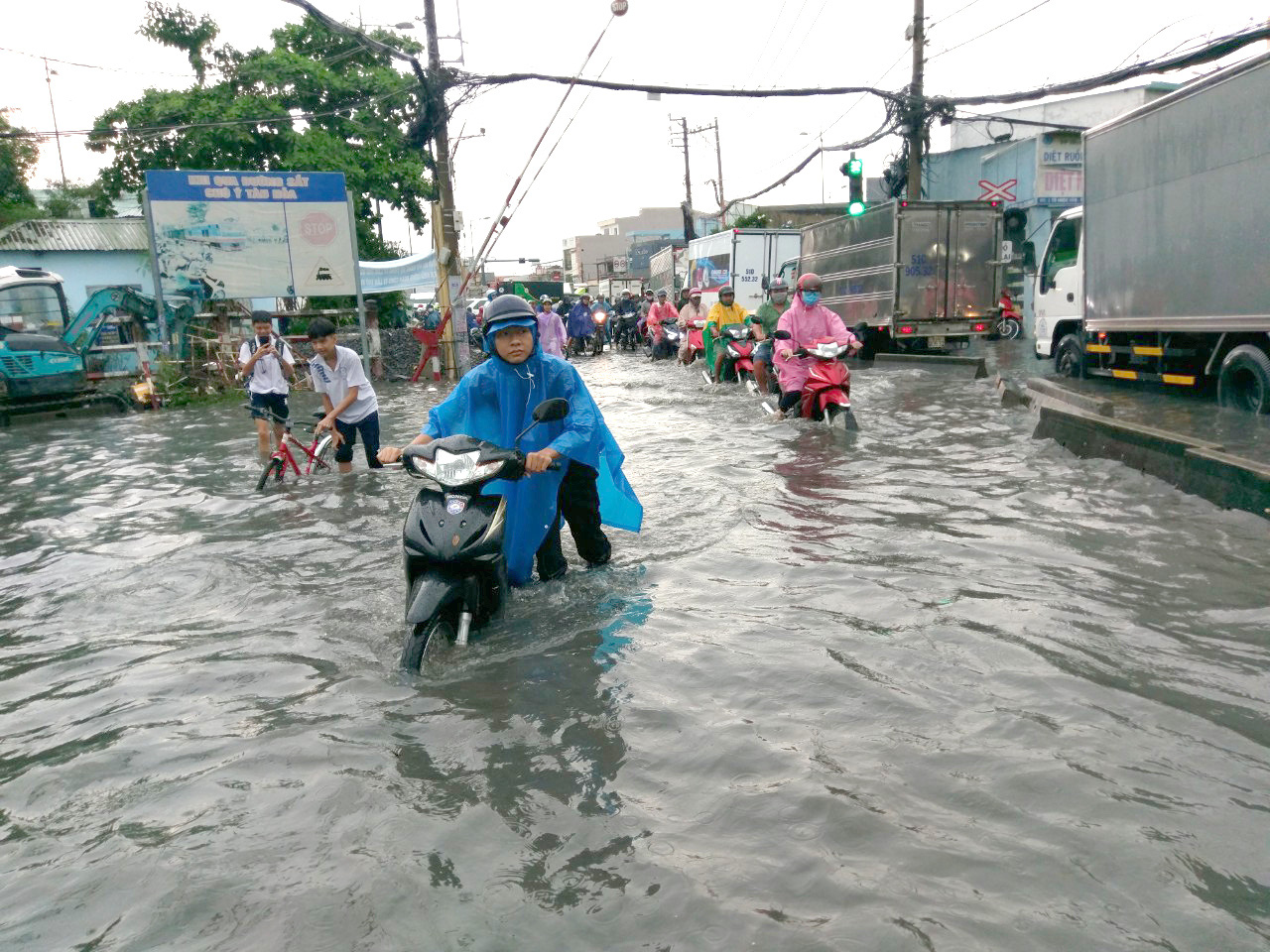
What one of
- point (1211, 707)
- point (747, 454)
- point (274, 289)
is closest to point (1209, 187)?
point (747, 454)

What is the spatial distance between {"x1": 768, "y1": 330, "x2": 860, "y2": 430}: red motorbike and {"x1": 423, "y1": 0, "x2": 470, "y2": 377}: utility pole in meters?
11.3

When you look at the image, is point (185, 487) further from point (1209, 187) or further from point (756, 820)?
point (1209, 187)

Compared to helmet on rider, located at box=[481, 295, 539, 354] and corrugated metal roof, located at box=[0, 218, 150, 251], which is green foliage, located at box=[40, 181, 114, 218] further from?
helmet on rider, located at box=[481, 295, 539, 354]

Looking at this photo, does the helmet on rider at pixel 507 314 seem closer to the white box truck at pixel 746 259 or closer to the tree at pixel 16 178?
the white box truck at pixel 746 259

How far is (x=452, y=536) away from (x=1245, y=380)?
864cm

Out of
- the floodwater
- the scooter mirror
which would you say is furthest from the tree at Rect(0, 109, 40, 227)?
the scooter mirror

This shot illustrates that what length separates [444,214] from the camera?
63.5 ft

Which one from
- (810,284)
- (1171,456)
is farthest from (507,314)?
(810,284)

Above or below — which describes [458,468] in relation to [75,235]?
below

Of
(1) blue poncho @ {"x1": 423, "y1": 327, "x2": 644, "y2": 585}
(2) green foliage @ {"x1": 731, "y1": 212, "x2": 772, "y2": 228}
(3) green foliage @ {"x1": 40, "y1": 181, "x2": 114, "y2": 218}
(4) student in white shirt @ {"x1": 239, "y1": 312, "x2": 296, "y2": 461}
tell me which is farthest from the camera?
(2) green foliage @ {"x1": 731, "y1": 212, "x2": 772, "y2": 228}

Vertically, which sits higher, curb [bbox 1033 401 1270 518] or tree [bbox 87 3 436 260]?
tree [bbox 87 3 436 260]

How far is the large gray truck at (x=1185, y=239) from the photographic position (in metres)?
8.69

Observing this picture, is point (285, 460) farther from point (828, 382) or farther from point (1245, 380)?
point (1245, 380)

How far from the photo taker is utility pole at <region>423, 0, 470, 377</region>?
59.6ft
